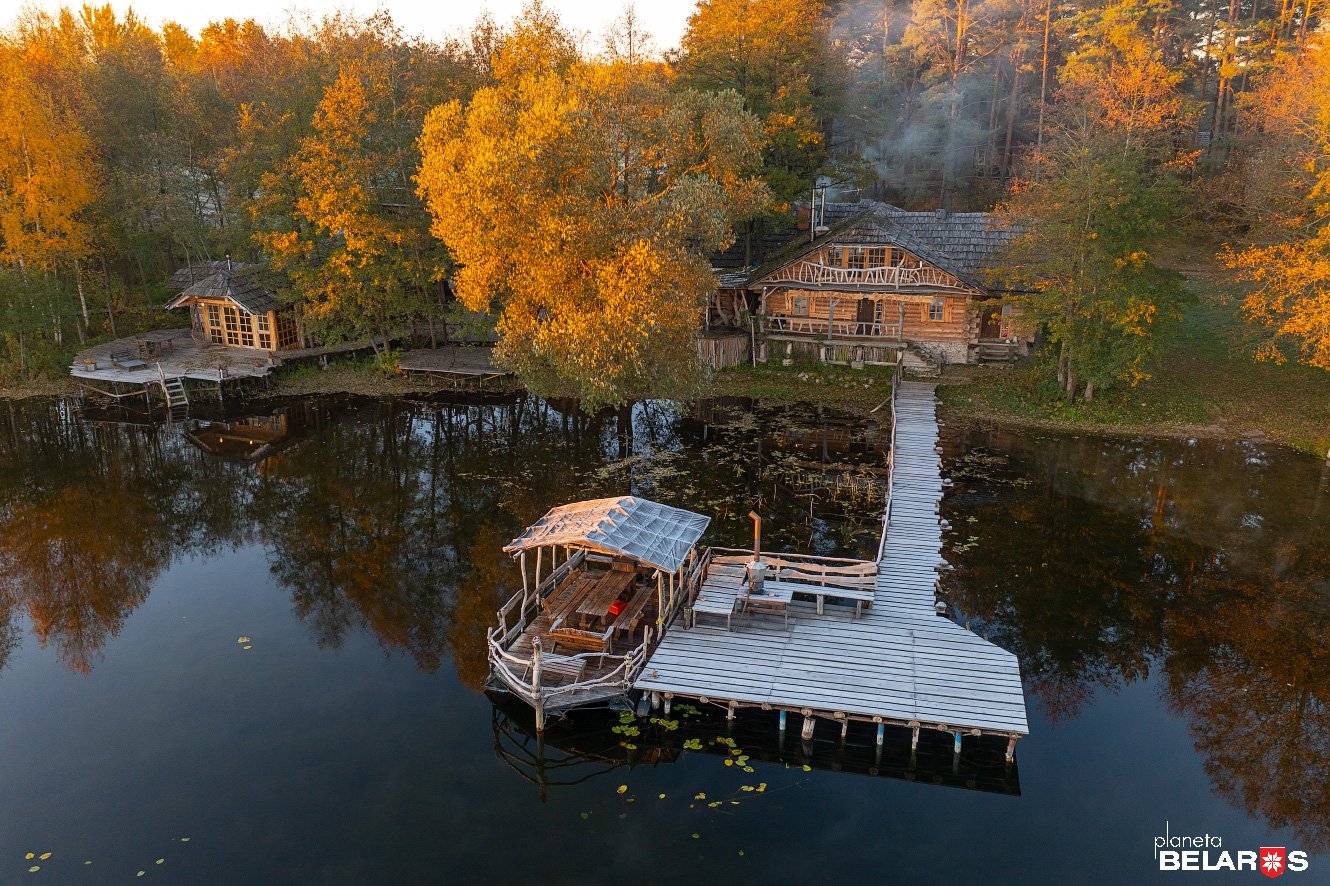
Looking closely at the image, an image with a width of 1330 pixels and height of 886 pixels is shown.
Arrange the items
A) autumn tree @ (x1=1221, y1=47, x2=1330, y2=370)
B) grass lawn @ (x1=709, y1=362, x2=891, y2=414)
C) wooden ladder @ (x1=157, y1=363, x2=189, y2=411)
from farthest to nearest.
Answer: wooden ladder @ (x1=157, y1=363, x2=189, y2=411) < grass lawn @ (x1=709, y1=362, x2=891, y2=414) < autumn tree @ (x1=1221, y1=47, x2=1330, y2=370)

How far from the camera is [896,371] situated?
125 ft

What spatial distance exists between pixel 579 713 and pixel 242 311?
34162mm

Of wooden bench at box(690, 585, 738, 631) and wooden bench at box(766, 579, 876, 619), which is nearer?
wooden bench at box(690, 585, 738, 631)

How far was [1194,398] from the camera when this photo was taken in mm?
35500

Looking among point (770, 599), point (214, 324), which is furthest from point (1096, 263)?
point (214, 324)

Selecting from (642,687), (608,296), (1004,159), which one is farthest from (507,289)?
(1004,159)

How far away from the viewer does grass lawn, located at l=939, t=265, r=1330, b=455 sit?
33.3 m

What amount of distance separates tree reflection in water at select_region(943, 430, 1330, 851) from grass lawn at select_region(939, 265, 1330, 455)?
7.16 feet

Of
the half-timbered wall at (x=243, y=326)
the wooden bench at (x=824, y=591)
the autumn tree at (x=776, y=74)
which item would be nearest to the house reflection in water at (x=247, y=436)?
the half-timbered wall at (x=243, y=326)

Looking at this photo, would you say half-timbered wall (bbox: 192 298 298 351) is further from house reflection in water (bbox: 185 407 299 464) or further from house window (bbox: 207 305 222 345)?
house reflection in water (bbox: 185 407 299 464)

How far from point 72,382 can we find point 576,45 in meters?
27.3

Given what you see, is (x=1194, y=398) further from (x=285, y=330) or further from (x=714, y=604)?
(x=285, y=330)

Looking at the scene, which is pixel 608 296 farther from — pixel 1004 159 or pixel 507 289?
pixel 1004 159

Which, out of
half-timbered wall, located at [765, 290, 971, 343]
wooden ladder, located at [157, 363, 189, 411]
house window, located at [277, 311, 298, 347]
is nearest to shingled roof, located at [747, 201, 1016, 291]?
half-timbered wall, located at [765, 290, 971, 343]
